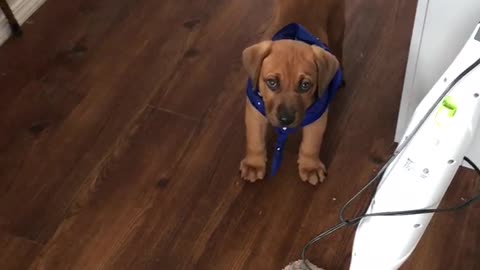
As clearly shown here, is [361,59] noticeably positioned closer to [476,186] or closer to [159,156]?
[476,186]

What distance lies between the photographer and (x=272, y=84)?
4.63ft

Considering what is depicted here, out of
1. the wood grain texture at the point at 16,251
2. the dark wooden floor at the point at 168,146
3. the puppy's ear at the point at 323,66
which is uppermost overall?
the puppy's ear at the point at 323,66

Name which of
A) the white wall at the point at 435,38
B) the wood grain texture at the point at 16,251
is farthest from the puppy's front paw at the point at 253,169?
the wood grain texture at the point at 16,251

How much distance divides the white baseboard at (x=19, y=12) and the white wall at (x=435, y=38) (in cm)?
129

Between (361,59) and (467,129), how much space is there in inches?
33.1

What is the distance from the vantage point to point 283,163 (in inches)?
67.0

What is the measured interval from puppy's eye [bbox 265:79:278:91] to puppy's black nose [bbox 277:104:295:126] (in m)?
0.04

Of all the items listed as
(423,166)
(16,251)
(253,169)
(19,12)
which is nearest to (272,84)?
(253,169)

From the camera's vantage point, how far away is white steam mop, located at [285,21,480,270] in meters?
1.10

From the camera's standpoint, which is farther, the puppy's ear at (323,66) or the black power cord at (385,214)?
the puppy's ear at (323,66)

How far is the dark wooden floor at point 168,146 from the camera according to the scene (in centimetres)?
154

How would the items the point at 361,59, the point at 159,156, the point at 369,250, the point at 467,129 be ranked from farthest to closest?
the point at 361,59 < the point at 159,156 < the point at 369,250 < the point at 467,129

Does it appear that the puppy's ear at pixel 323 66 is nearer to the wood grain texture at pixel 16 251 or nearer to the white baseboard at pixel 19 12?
the wood grain texture at pixel 16 251

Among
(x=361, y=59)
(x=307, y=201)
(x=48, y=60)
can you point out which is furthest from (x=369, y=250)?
(x=48, y=60)
